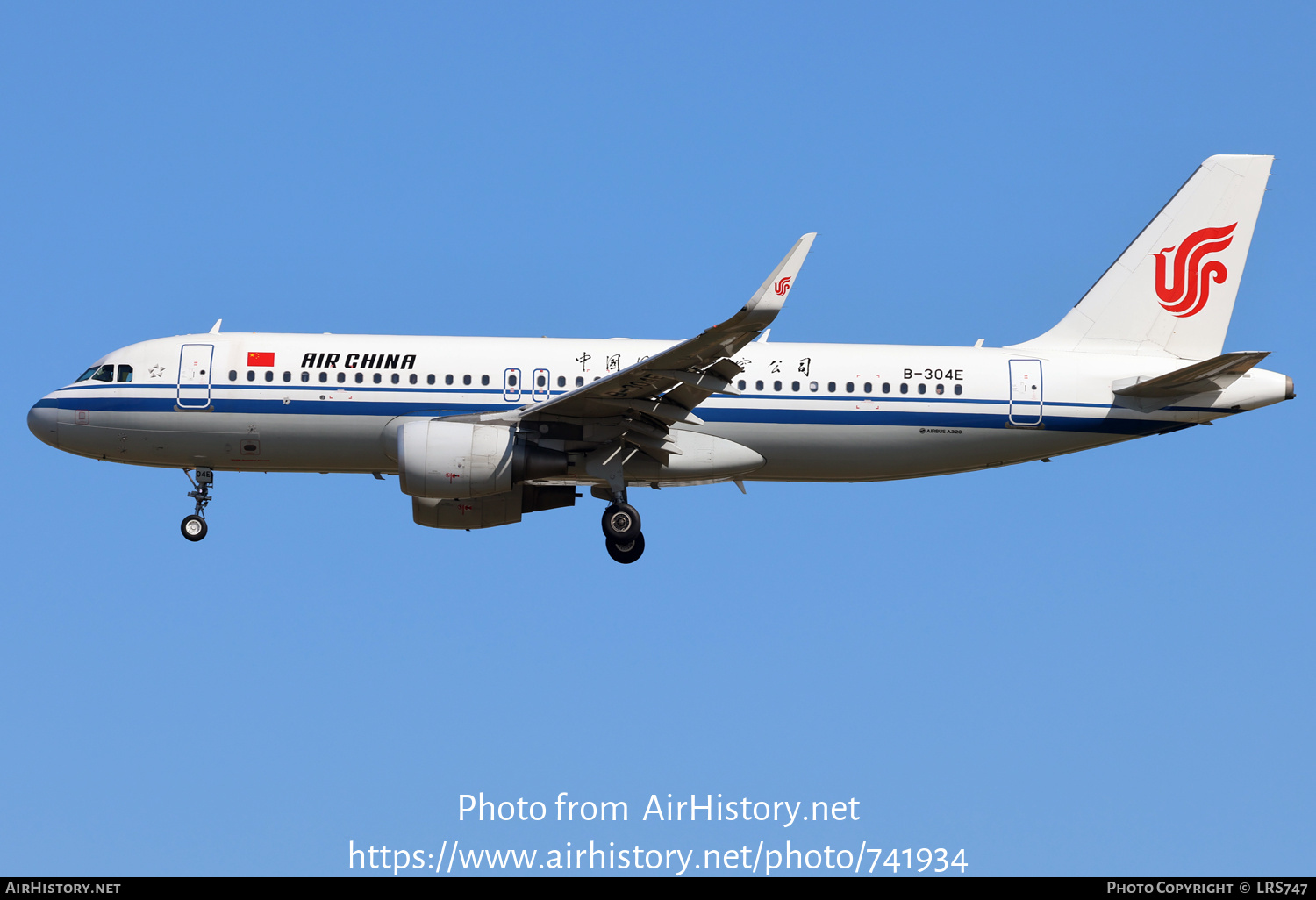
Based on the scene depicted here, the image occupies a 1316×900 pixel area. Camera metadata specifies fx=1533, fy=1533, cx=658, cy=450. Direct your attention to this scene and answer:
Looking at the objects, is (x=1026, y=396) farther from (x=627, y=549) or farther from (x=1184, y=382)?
(x=627, y=549)

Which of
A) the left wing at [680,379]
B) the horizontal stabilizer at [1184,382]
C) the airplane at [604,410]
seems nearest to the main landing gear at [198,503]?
the airplane at [604,410]

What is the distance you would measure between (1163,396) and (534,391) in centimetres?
1277

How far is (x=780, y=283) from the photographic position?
25.7 meters

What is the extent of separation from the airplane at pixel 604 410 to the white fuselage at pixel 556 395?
4 centimetres

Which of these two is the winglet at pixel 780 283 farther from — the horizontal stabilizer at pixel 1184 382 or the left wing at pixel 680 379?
the horizontal stabilizer at pixel 1184 382

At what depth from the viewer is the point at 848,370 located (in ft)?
102

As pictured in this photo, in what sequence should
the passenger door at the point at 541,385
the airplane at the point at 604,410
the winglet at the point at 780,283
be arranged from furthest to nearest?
the passenger door at the point at 541,385, the airplane at the point at 604,410, the winglet at the point at 780,283

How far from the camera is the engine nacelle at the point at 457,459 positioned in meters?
28.8

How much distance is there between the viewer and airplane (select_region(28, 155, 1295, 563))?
30375 mm

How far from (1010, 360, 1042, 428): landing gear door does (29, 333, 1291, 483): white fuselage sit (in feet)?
0.08

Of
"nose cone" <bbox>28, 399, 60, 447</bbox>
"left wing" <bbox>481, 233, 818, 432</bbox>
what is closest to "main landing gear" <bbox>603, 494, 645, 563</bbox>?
"left wing" <bbox>481, 233, 818, 432</bbox>

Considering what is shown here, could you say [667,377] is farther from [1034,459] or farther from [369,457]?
[1034,459]

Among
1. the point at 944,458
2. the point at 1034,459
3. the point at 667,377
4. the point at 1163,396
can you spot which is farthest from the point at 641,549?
the point at 1163,396

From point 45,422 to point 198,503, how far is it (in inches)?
140
